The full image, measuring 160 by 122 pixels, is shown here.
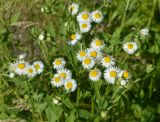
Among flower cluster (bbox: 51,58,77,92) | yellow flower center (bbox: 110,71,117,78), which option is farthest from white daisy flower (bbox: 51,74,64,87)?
yellow flower center (bbox: 110,71,117,78)

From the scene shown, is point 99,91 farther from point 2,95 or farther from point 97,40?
point 2,95

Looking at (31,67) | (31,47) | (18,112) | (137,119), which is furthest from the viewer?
(31,47)

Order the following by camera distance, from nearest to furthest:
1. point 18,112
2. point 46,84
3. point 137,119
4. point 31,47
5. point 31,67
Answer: point 31,67 → point 18,112 → point 46,84 → point 137,119 → point 31,47

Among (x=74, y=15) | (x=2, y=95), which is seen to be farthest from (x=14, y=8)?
(x=74, y=15)

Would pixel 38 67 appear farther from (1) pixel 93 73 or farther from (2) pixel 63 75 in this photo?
(1) pixel 93 73

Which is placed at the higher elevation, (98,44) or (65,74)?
(98,44)

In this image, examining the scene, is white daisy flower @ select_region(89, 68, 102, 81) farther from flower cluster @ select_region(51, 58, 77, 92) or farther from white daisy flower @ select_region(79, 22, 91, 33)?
white daisy flower @ select_region(79, 22, 91, 33)

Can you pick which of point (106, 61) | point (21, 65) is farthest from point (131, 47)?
point (21, 65)
